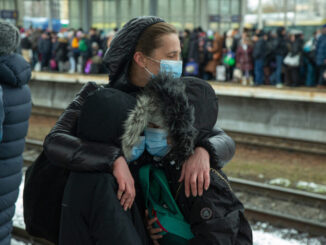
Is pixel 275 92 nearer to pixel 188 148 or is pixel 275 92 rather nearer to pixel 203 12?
pixel 203 12

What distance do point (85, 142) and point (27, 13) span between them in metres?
38.8

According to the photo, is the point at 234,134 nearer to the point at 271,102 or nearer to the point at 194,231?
the point at 271,102

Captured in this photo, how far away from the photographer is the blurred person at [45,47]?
58.6 feet

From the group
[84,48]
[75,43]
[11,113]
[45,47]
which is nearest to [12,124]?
[11,113]

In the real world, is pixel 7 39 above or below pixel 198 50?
above

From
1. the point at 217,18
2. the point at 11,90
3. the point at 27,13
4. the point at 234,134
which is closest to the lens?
the point at 11,90

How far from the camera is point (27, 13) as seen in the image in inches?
1502

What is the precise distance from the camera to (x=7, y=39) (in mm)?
3232

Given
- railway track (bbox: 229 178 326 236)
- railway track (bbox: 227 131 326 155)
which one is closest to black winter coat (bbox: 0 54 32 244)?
railway track (bbox: 229 178 326 236)

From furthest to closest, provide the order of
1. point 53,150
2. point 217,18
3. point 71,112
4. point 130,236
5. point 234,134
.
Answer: point 217,18
point 234,134
point 71,112
point 53,150
point 130,236

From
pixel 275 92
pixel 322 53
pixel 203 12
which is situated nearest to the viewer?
pixel 275 92

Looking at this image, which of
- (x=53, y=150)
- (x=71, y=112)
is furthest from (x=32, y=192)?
(x=71, y=112)

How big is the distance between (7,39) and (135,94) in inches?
68.1

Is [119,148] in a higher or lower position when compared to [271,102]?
higher
